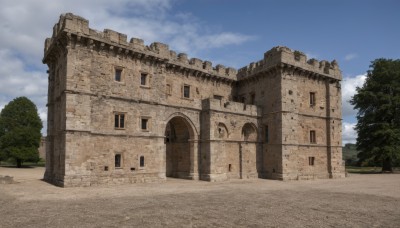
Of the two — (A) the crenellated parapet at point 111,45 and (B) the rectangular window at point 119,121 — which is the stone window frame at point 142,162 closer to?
(B) the rectangular window at point 119,121

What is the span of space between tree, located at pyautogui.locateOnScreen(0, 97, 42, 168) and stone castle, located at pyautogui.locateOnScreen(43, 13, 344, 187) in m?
21.2

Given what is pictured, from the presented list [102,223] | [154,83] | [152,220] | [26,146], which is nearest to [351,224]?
[152,220]

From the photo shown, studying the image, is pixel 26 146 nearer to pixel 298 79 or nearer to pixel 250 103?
pixel 250 103

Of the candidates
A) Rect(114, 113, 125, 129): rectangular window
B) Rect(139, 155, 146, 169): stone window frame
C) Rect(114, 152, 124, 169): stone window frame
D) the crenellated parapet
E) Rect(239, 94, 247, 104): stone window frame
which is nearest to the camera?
the crenellated parapet

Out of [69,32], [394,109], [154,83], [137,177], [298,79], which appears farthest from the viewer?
[394,109]

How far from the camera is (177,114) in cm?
2380

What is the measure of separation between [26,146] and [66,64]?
90.9ft

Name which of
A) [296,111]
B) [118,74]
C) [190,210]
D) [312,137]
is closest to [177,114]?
[118,74]

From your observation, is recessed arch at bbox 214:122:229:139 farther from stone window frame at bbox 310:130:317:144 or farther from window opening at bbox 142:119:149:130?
stone window frame at bbox 310:130:317:144

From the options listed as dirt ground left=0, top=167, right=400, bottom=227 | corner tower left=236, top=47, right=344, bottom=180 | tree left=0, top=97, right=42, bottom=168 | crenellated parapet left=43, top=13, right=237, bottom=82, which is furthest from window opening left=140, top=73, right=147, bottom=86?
tree left=0, top=97, right=42, bottom=168

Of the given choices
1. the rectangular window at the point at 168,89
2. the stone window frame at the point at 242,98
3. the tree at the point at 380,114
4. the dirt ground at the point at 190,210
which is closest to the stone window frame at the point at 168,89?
the rectangular window at the point at 168,89

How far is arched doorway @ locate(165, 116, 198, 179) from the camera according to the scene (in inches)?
966

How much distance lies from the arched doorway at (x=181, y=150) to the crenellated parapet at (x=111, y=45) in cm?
447

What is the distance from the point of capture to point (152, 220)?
9.38 m
